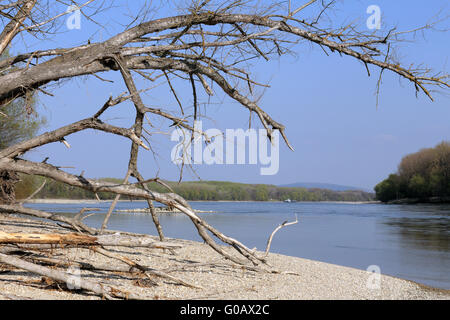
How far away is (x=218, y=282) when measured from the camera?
22.4 feet

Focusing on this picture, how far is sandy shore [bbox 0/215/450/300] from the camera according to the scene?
5.87 m

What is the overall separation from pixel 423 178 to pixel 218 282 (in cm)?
6918

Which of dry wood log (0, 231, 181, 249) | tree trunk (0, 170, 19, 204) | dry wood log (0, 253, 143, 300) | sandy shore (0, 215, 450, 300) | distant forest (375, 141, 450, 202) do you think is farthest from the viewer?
distant forest (375, 141, 450, 202)

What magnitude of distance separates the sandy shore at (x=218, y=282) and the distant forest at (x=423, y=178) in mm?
62441

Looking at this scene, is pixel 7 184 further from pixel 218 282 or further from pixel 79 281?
pixel 79 281

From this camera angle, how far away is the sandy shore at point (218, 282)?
5865 millimetres

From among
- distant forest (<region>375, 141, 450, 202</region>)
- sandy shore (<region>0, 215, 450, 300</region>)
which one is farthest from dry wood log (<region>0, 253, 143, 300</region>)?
distant forest (<region>375, 141, 450, 202</region>)

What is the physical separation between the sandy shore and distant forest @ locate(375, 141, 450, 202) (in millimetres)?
62441

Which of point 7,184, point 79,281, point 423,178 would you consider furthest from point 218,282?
point 423,178

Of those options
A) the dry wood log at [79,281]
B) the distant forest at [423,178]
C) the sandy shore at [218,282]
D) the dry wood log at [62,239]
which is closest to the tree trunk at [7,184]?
the sandy shore at [218,282]

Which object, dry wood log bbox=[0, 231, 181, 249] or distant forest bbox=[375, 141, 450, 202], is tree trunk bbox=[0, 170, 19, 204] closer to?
dry wood log bbox=[0, 231, 181, 249]

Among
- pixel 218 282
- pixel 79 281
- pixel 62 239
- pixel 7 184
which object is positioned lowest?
pixel 218 282

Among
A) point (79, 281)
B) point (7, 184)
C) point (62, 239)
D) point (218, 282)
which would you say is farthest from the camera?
point (7, 184)
